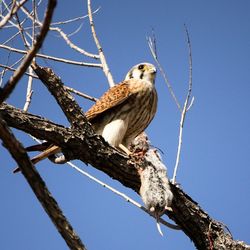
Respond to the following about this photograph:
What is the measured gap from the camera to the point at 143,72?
180 inches

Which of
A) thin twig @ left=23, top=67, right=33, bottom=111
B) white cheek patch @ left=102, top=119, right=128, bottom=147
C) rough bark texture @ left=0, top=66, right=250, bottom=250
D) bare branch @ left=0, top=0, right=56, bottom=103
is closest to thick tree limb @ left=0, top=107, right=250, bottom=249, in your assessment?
rough bark texture @ left=0, top=66, right=250, bottom=250

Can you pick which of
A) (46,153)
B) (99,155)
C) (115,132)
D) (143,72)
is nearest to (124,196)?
(99,155)

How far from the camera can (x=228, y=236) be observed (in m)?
2.95

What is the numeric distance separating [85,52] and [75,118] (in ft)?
5.81

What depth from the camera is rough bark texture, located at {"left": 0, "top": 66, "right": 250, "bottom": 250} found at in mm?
2598

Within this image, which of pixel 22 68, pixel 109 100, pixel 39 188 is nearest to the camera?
pixel 22 68

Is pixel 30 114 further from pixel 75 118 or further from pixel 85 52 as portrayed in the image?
pixel 85 52

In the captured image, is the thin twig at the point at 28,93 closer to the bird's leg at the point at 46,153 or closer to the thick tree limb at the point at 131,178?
the bird's leg at the point at 46,153

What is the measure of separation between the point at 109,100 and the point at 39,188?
8.06ft

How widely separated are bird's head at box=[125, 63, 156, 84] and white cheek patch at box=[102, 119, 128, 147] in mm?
707

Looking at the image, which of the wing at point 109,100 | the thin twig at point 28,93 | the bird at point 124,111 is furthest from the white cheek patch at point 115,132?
the thin twig at point 28,93

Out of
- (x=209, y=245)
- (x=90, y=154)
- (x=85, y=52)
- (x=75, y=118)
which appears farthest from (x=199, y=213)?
(x=85, y=52)

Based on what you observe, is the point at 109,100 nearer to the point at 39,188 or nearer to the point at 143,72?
the point at 143,72

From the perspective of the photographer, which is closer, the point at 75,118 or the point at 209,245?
the point at 75,118
